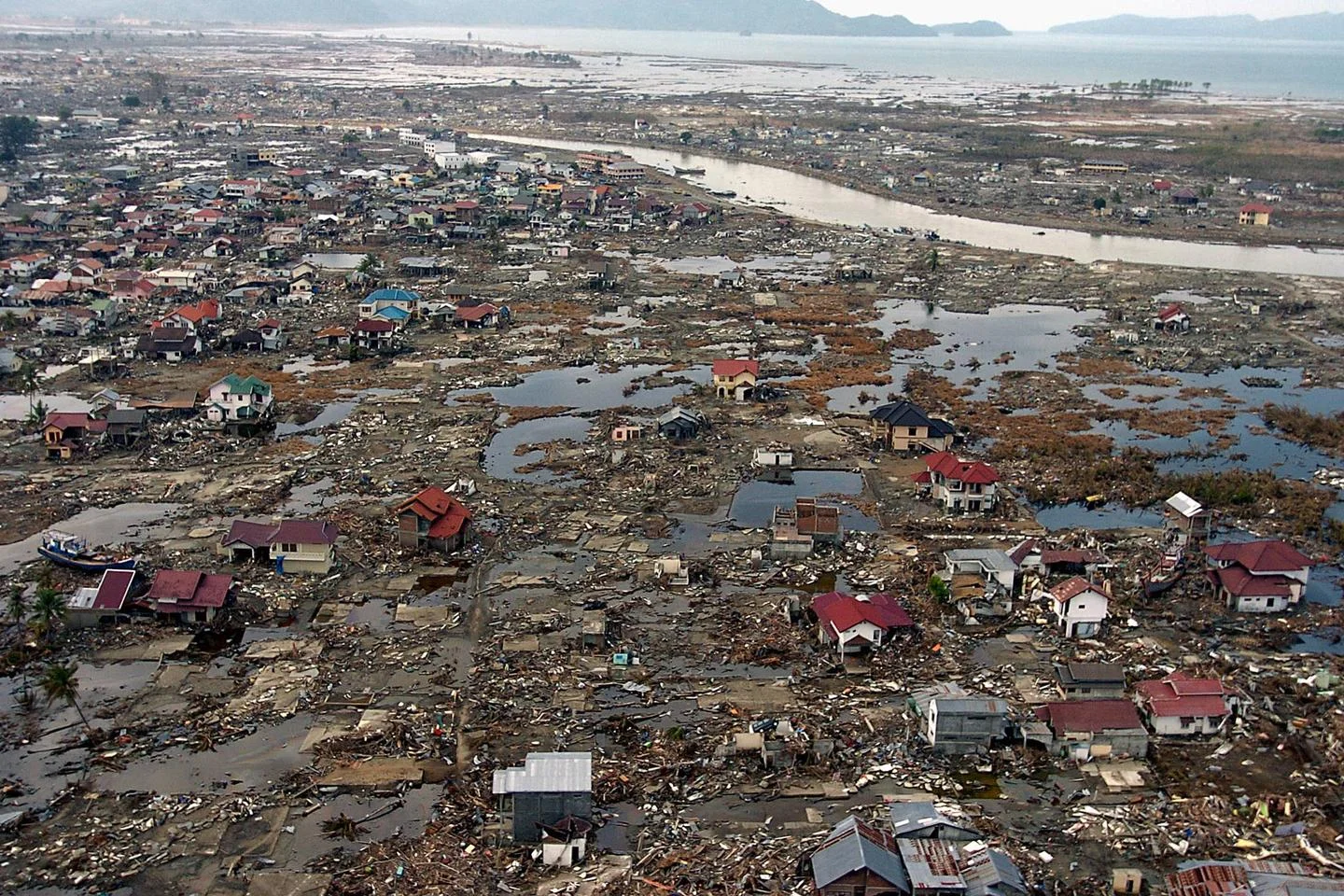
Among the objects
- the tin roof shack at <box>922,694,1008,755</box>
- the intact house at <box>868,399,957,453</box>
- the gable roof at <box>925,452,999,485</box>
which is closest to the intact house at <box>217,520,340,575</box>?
the tin roof shack at <box>922,694,1008,755</box>

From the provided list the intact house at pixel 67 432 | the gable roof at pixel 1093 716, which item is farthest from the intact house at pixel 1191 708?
the intact house at pixel 67 432

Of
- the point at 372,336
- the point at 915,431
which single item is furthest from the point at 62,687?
the point at 372,336

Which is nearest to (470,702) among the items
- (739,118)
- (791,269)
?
(791,269)

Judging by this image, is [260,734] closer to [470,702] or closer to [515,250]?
[470,702]

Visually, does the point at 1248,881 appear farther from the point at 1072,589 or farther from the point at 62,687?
the point at 62,687

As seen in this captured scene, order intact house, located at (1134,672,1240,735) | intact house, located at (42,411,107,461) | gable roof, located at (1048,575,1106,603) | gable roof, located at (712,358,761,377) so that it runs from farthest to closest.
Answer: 1. gable roof, located at (712,358,761,377)
2. intact house, located at (42,411,107,461)
3. gable roof, located at (1048,575,1106,603)
4. intact house, located at (1134,672,1240,735)

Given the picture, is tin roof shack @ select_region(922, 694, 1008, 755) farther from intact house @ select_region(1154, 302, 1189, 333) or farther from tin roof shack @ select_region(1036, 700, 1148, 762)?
intact house @ select_region(1154, 302, 1189, 333)
